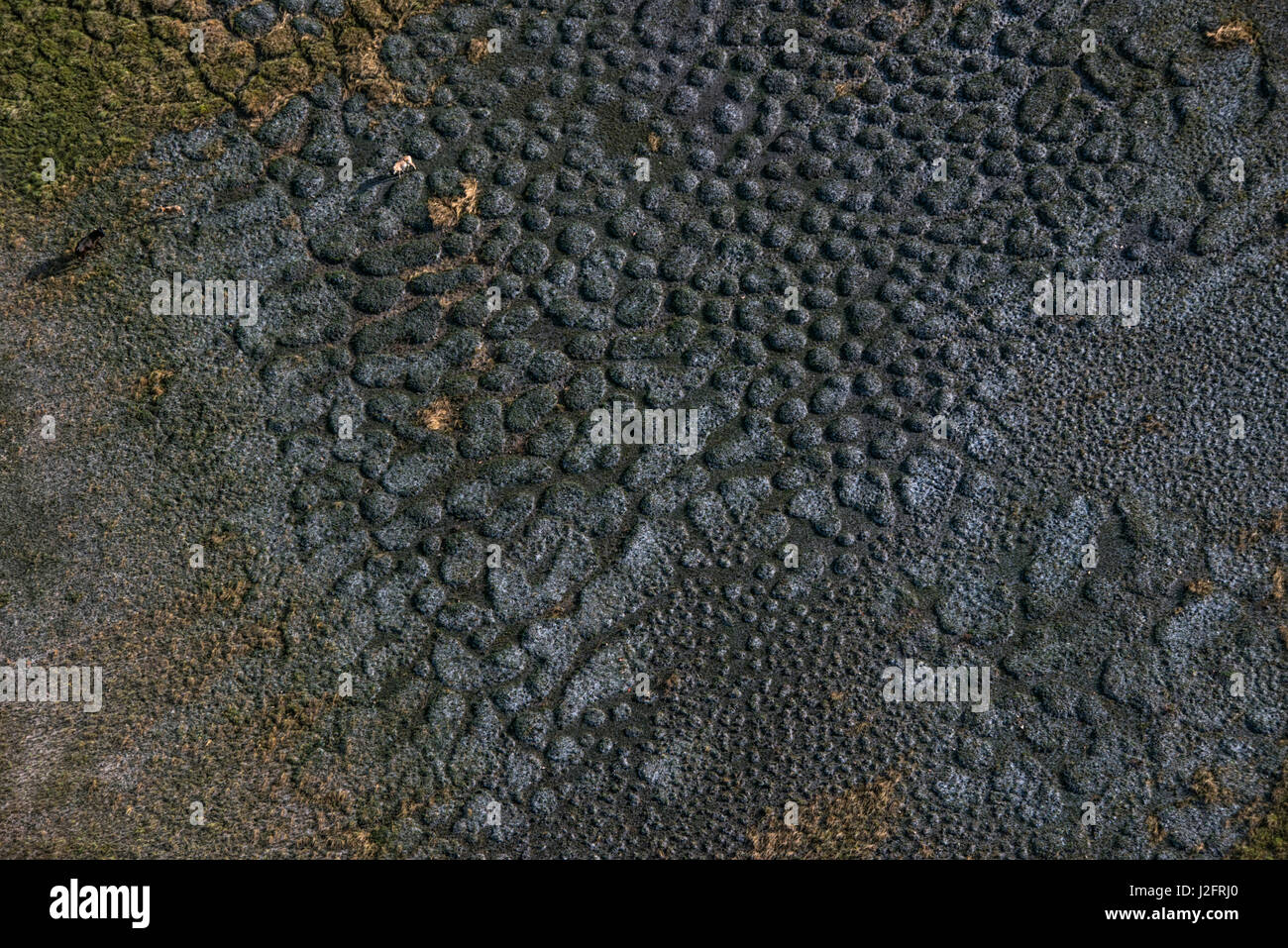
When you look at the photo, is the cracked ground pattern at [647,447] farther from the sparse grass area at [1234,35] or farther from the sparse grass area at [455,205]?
the sparse grass area at [1234,35]

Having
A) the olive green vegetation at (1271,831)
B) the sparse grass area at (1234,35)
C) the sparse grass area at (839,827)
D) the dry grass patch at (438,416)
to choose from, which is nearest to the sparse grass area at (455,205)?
the dry grass patch at (438,416)

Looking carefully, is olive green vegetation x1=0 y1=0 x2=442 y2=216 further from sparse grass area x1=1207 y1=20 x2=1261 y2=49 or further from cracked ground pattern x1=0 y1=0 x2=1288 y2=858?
sparse grass area x1=1207 y1=20 x2=1261 y2=49

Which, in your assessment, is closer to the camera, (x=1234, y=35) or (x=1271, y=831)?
(x=1271, y=831)

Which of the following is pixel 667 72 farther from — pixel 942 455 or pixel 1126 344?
pixel 1126 344

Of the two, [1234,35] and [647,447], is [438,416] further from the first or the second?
[1234,35]

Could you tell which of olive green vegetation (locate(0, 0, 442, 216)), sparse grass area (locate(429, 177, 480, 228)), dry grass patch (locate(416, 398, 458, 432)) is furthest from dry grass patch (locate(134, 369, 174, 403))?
sparse grass area (locate(429, 177, 480, 228))

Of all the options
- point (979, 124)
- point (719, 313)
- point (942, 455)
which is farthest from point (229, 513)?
point (979, 124)

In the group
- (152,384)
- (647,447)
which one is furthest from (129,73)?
(647,447)
